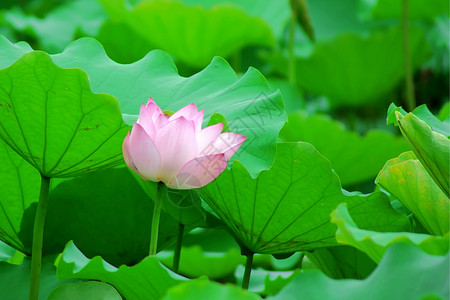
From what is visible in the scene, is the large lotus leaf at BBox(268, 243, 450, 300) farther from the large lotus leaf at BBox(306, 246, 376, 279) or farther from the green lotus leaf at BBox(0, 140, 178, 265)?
the green lotus leaf at BBox(0, 140, 178, 265)

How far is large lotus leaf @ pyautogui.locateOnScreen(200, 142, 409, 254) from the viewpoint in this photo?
31.8 inches

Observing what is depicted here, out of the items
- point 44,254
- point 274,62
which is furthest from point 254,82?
point 274,62

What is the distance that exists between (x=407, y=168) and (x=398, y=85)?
1.62m

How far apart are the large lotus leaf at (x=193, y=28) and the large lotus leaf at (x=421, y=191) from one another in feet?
3.90

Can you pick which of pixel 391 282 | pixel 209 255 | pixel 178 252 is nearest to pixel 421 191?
pixel 391 282

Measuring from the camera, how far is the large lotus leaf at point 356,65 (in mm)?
2158

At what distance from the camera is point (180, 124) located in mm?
694

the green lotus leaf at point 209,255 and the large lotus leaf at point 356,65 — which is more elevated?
the large lotus leaf at point 356,65

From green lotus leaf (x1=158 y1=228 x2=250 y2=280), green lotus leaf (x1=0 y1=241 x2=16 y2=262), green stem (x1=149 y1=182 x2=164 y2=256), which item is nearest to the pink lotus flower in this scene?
green stem (x1=149 y1=182 x2=164 y2=256)

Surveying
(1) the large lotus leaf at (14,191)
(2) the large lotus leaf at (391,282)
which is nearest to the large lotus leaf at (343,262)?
(2) the large lotus leaf at (391,282)

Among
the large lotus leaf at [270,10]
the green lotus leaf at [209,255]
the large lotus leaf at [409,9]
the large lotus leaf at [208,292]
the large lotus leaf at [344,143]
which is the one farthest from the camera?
the large lotus leaf at [270,10]

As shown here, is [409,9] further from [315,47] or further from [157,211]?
[157,211]

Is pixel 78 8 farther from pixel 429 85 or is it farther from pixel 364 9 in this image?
pixel 429 85

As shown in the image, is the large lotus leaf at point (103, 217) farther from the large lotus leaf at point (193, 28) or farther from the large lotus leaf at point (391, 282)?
the large lotus leaf at point (193, 28)
